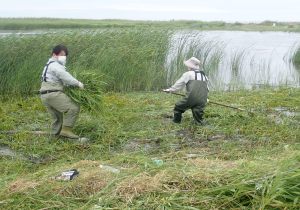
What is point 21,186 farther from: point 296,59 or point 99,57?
point 296,59

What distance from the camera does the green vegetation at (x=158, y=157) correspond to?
343 cm

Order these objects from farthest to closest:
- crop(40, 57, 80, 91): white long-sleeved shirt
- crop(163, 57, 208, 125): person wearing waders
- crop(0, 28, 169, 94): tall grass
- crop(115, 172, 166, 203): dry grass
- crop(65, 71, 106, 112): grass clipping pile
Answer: crop(0, 28, 169, 94): tall grass < crop(163, 57, 208, 125): person wearing waders < crop(65, 71, 106, 112): grass clipping pile < crop(40, 57, 80, 91): white long-sleeved shirt < crop(115, 172, 166, 203): dry grass

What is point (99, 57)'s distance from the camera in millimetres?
11375

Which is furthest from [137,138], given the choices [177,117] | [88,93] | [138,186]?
[138,186]

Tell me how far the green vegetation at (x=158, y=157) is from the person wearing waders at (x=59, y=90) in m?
0.26

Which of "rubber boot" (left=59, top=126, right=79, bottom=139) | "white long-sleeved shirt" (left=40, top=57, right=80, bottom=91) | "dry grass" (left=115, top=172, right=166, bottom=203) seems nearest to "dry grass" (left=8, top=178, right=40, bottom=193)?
"dry grass" (left=115, top=172, right=166, bottom=203)

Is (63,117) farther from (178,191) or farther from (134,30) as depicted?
(134,30)

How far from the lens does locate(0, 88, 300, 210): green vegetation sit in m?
3.43

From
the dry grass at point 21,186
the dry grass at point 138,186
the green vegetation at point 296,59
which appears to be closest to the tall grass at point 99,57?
the green vegetation at point 296,59

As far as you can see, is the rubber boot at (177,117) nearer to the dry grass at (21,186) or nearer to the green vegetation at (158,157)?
the green vegetation at (158,157)

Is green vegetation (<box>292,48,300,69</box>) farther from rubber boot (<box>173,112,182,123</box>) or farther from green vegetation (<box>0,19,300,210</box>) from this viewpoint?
rubber boot (<box>173,112,182,123</box>)

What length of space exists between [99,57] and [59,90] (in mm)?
4753

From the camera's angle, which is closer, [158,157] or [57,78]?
[158,157]

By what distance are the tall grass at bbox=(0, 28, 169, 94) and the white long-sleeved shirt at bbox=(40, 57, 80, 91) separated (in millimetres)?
3898
